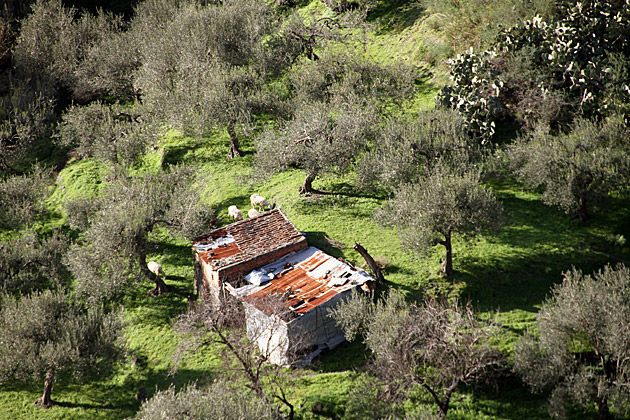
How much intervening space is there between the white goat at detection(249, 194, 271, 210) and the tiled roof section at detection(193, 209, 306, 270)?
3510 mm

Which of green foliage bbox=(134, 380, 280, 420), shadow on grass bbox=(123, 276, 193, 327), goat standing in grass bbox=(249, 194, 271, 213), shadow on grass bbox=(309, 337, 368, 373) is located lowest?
shadow on grass bbox=(123, 276, 193, 327)

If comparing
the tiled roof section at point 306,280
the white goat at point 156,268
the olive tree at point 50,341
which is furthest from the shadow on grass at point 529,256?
the olive tree at point 50,341

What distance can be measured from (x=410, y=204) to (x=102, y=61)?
39539mm

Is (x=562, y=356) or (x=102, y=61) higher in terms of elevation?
(x=102, y=61)

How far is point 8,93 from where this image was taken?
55.9 meters

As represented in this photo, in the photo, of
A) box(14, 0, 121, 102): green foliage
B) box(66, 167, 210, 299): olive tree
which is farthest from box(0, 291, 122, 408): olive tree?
box(14, 0, 121, 102): green foliage

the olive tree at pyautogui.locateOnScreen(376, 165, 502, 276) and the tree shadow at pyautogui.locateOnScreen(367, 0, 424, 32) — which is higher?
the tree shadow at pyautogui.locateOnScreen(367, 0, 424, 32)

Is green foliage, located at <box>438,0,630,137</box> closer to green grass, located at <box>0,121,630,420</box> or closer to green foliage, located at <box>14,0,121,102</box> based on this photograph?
green grass, located at <box>0,121,630,420</box>

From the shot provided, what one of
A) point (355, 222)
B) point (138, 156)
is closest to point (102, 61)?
point (138, 156)

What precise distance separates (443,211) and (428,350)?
7.58m

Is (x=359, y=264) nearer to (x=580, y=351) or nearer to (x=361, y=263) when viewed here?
(x=361, y=263)

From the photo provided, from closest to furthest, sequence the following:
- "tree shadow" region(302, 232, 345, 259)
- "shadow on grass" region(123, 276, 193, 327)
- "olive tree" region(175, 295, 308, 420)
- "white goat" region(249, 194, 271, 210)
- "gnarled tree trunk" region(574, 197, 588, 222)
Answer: "olive tree" region(175, 295, 308, 420) < "shadow on grass" region(123, 276, 193, 327) < "gnarled tree trunk" region(574, 197, 588, 222) < "tree shadow" region(302, 232, 345, 259) < "white goat" region(249, 194, 271, 210)

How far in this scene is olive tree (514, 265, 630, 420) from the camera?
67.2 feet

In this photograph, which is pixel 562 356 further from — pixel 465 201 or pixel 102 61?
pixel 102 61
